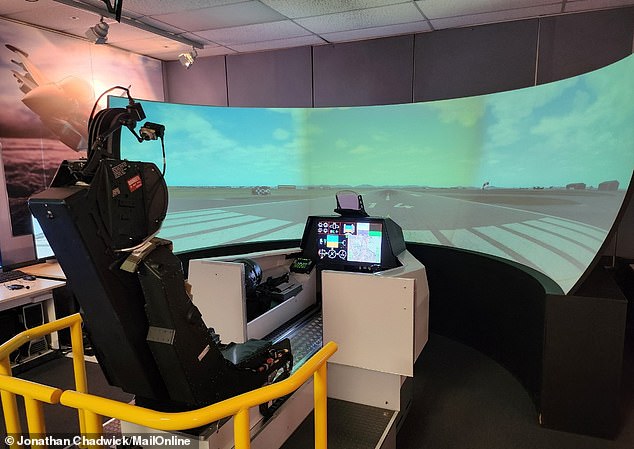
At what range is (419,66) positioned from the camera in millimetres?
4387

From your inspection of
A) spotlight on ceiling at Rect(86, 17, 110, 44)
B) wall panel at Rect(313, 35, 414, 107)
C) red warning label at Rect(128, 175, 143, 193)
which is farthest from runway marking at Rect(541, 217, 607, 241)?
spotlight on ceiling at Rect(86, 17, 110, 44)

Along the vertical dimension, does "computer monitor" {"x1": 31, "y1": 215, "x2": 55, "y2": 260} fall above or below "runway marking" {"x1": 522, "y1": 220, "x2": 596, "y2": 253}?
below

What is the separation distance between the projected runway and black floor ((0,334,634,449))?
3.19 feet

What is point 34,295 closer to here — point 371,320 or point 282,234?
point 282,234

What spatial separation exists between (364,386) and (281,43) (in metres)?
3.67

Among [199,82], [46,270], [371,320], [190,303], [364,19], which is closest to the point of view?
[190,303]

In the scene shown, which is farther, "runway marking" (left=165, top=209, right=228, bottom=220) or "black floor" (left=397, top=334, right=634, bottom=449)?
"runway marking" (left=165, top=209, right=228, bottom=220)

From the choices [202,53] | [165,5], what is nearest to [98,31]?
[165,5]

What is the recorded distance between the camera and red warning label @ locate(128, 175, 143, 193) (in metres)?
1.65

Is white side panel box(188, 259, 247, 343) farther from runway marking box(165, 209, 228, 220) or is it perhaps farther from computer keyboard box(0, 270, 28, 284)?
computer keyboard box(0, 270, 28, 284)

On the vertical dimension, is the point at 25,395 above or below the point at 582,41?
below

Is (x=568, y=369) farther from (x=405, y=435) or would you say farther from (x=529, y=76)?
(x=529, y=76)

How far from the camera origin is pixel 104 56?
4609 millimetres

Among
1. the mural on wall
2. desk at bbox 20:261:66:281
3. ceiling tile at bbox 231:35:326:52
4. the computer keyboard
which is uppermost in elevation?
ceiling tile at bbox 231:35:326:52
